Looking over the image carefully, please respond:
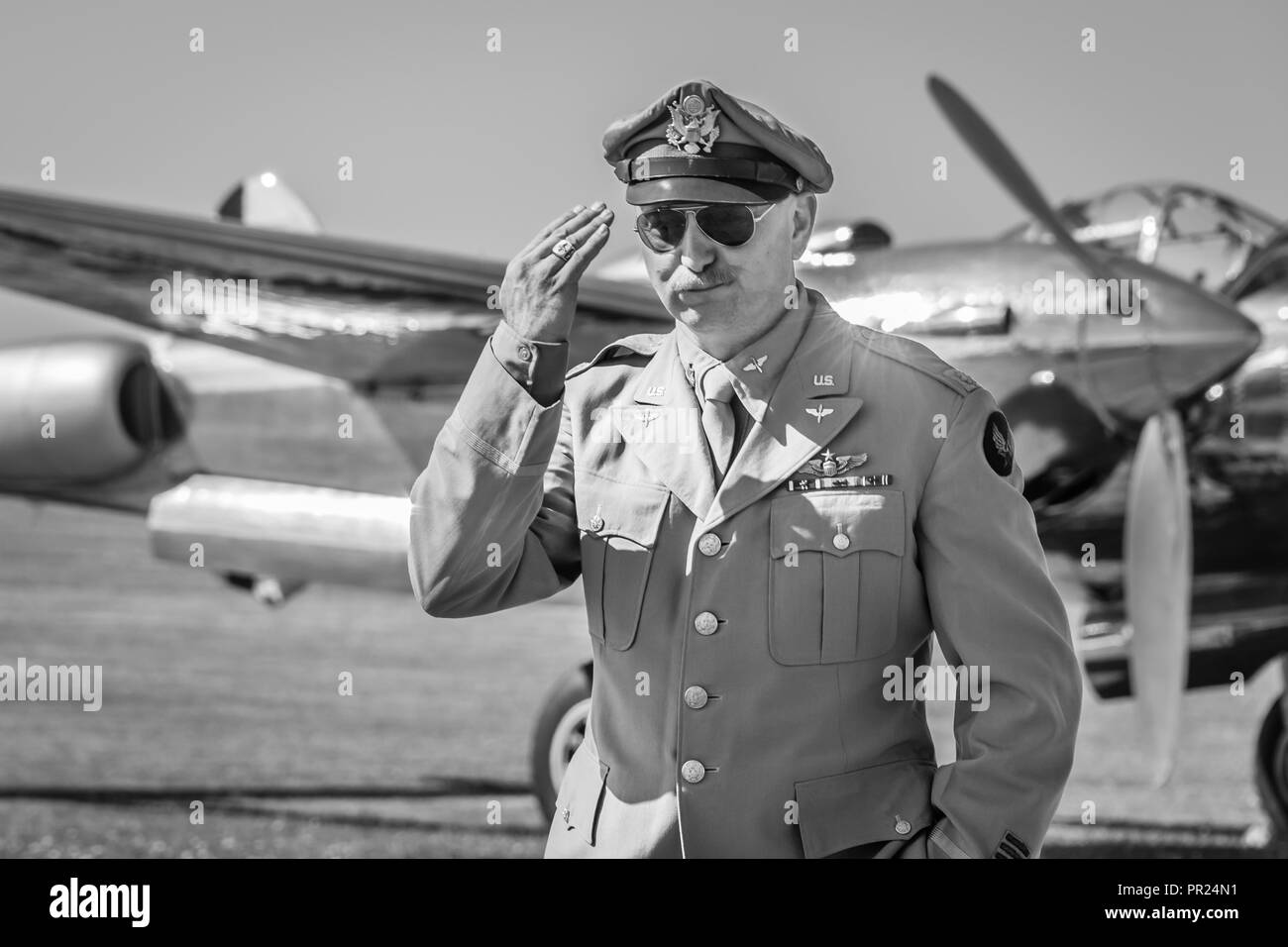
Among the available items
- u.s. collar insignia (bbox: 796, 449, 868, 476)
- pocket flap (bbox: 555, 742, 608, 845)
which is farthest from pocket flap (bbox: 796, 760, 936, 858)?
u.s. collar insignia (bbox: 796, 449, 868, 476)

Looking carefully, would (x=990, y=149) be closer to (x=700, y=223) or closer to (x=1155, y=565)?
(x=1155, y=565)

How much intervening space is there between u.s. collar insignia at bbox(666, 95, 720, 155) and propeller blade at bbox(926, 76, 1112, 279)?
14.7 feet

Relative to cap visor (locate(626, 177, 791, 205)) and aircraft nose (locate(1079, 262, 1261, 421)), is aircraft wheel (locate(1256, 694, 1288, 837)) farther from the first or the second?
cap visor (locate(626, 177, 791, 205))

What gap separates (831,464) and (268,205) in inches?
336

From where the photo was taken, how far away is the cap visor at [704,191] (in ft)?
6.73

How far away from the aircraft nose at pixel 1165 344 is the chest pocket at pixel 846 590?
4146mm

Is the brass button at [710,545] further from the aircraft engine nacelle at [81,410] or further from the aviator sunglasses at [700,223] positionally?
the aircraft engine nacelle at [81,410]

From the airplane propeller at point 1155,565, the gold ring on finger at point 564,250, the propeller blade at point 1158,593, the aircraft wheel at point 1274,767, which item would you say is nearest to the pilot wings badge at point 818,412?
the gold ring on finger at point 564,250

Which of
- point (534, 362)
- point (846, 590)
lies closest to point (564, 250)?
point (534, 362)

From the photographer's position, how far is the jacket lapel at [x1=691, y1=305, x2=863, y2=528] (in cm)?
212

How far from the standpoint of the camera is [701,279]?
6.65ft

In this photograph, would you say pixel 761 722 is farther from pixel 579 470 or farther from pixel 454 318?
pixel 454 318

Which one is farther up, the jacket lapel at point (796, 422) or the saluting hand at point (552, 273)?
the saluting hand at point (552, 273)

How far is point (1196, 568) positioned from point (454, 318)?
399cm
